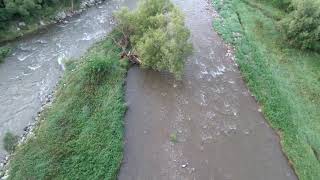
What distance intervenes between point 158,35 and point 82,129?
10311 millimetres

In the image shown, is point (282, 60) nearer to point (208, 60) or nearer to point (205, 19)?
point (208, 60)

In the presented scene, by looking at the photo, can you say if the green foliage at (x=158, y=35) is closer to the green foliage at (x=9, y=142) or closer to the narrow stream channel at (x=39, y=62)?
the narrow stream channel at (x=39, y=62)

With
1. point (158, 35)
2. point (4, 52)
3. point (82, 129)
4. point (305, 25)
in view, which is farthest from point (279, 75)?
point (4, 52)

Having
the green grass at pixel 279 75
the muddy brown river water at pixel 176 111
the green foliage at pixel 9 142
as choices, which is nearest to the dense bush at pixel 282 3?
the green grass at pixel 279 75

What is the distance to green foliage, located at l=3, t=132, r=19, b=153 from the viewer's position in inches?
1046

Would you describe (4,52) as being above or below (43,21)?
below

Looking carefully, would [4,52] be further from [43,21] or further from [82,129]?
[82,129]

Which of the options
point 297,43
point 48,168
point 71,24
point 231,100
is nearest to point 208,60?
point 231,100

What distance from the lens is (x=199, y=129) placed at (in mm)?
29953

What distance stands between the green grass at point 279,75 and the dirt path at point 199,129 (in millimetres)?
1061

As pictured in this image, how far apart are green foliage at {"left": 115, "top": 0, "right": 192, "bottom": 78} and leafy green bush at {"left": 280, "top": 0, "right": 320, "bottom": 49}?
38.7ft

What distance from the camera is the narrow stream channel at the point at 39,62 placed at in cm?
2994

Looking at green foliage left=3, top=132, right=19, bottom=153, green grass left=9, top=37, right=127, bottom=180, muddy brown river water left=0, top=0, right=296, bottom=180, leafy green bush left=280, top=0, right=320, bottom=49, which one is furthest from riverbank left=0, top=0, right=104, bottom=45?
leafy green bush left=280, top=0, right=320, bottom=49

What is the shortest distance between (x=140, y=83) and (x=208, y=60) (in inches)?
297
